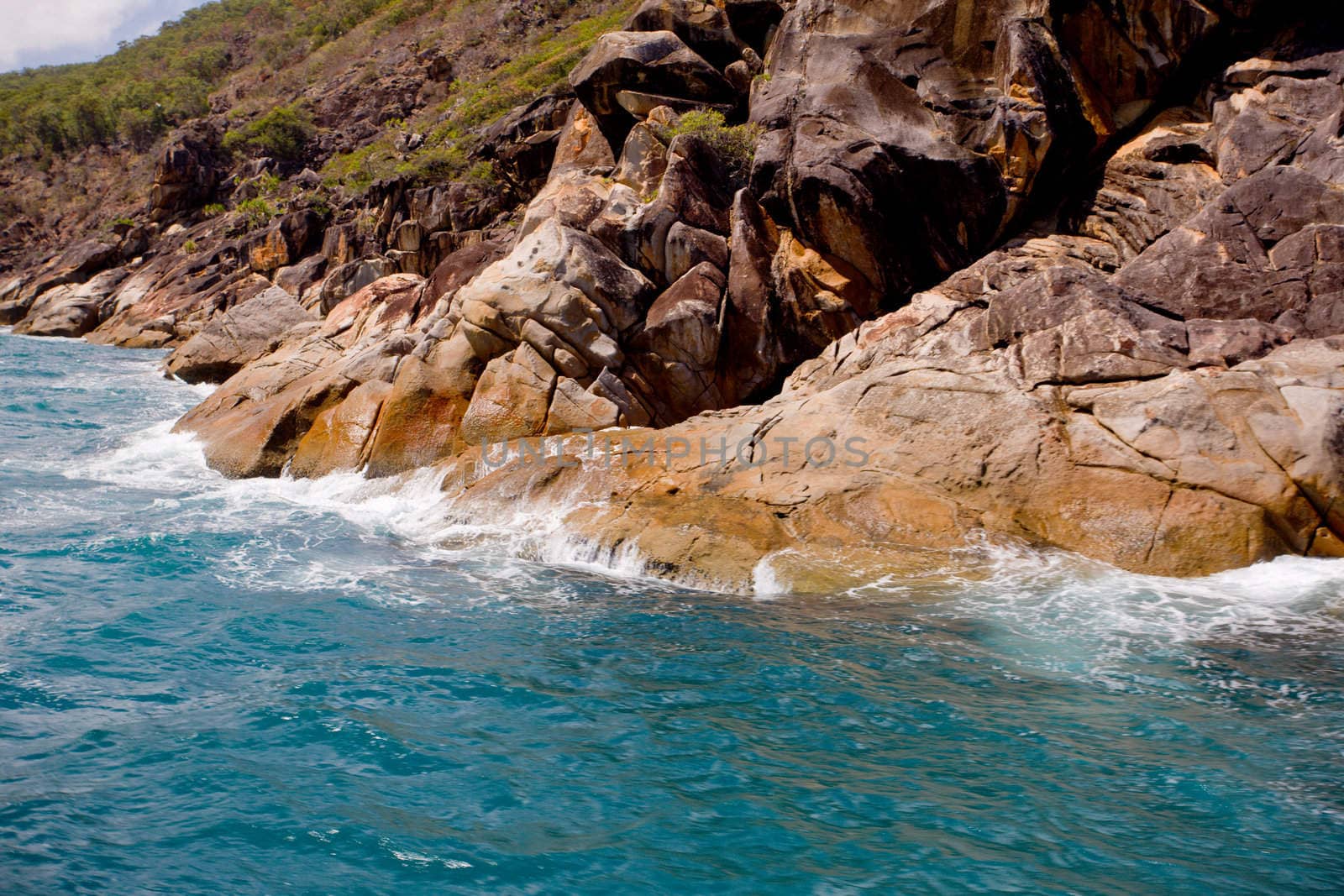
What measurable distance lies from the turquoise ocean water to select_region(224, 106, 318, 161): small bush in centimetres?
4111

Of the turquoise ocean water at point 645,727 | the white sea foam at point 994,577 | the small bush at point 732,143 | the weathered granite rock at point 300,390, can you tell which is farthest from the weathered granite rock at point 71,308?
the turquoise ocean water at point 645,727

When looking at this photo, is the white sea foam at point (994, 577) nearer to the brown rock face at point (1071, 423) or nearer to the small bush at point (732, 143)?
the brown rock face at point (1071, 423)

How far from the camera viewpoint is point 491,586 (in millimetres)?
9297

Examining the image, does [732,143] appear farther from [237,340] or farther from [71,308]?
[71,308]

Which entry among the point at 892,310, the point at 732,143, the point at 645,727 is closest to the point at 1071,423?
the point at 892,310

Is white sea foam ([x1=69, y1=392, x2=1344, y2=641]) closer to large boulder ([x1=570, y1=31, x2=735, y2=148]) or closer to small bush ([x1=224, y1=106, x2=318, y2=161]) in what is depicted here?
large boulder ([x1=570, y1=31, x2=735, y2=148])

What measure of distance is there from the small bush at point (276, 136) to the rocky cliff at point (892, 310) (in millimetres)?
30322

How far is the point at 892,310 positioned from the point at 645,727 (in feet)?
34.9

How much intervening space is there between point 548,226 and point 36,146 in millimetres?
60675

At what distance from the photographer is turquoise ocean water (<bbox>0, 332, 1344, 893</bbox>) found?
475 cm

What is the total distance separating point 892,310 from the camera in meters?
15.1

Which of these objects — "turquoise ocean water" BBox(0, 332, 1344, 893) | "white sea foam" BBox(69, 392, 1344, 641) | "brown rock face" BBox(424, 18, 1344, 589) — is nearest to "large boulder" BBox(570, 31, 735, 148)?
"brown rock face" BBox(424, 18, 1344, 589)

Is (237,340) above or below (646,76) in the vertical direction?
below

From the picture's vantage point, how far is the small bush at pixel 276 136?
149 ft
